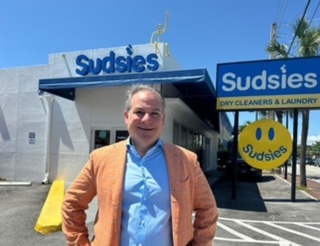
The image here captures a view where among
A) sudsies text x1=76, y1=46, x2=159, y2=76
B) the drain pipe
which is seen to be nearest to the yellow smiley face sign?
sudsies text x1=76, y1=46, x2=159, y2=76

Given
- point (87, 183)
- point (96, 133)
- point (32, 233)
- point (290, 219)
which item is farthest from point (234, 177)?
point (87, 183)

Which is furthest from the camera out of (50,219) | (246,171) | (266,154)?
(246,171)

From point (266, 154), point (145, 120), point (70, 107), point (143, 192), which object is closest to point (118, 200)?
point (143, 192)

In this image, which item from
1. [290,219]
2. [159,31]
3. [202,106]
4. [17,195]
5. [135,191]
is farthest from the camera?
Answer: [202,106]

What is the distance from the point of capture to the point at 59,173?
44.7 feet

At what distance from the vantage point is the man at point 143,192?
2.02 meters

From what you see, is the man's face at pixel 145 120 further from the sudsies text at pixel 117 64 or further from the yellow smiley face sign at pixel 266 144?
the sudsies text at pixel 117 64

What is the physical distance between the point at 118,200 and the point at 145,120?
1.65 ft

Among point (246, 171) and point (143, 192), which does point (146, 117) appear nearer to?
point (143, 192)

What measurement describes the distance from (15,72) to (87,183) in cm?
1381

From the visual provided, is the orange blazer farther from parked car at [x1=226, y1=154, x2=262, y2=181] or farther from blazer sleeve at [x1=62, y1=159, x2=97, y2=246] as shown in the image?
parked car at [x1=226, y1=154, x2=262, y2=181]

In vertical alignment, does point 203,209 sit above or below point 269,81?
below

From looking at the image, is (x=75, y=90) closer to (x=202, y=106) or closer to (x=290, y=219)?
(x=202, y=106)

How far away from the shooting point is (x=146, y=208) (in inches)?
79.6
